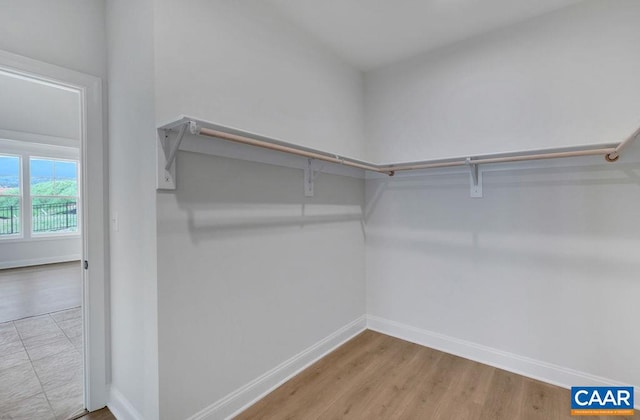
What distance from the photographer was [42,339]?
8.77 feet

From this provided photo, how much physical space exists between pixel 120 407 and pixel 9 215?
6232 mm

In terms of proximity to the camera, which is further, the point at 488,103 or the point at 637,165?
the point at 488,103

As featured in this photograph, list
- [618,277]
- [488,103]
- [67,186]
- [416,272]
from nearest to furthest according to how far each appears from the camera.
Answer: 1. [618,277]
2. [488,103]
3. [416,272]
4. [67,186]

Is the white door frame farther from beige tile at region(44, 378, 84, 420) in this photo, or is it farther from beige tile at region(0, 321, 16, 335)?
beige tile at region(0, 321, 16, 335)

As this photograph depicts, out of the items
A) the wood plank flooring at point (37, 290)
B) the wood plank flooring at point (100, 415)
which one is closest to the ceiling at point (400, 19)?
the wood plank flooring at point (100, 415)

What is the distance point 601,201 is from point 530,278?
646mm

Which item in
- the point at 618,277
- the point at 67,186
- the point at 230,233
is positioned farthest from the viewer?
the point at 67,186

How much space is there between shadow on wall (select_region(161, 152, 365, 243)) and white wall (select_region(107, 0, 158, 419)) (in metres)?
0.16

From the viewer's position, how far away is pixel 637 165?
1.70 m

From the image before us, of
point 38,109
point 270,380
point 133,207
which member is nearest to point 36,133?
point 38,109

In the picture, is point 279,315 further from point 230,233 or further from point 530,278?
point 530,278

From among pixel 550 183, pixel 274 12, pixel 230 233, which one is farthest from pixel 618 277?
pixel 274 12

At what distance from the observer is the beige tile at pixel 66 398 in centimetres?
172

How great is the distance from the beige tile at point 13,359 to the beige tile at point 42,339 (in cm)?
11
